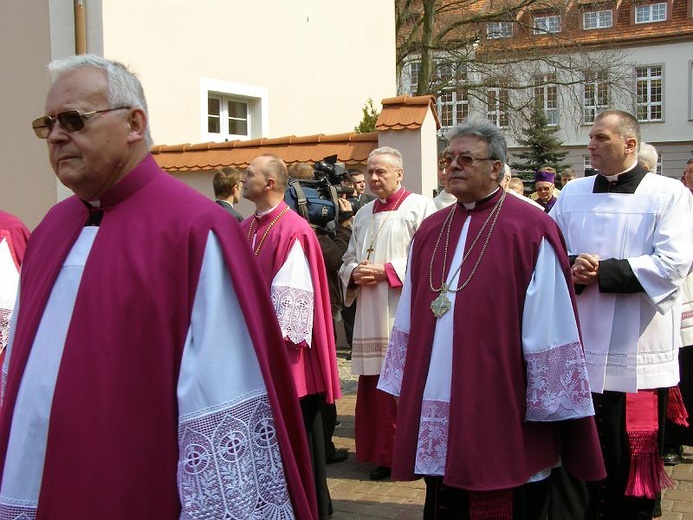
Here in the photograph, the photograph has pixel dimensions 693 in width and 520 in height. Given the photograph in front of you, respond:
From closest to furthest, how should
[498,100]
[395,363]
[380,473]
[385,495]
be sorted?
[395,363] → [385,495] → [380,473] → [498,100]

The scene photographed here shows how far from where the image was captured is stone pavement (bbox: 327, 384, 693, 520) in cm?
488

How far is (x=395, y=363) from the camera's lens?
12.8 ft

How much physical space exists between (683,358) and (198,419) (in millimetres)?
4727

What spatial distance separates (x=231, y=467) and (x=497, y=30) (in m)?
27.9

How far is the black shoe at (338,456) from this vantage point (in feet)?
19.8

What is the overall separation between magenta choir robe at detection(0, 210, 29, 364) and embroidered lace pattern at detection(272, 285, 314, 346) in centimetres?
133

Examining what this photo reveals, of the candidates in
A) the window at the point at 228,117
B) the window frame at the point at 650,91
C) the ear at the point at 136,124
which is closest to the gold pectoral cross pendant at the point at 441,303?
the ear at the point at 136,124

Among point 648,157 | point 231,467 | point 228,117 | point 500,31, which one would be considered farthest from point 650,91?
point 231,467

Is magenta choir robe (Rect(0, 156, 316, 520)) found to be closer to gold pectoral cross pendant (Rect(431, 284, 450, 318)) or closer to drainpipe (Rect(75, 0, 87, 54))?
gold pectoral cross pendant (Rect(431, 284, 450, 318))

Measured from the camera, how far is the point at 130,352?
2.11 meters

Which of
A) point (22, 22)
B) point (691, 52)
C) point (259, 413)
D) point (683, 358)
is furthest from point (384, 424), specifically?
point (691, 52)

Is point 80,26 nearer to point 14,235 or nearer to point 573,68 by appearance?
point 14,235

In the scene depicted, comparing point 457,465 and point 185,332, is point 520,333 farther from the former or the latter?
point 185,332

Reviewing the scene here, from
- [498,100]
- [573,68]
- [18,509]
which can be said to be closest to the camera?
[18,509]
